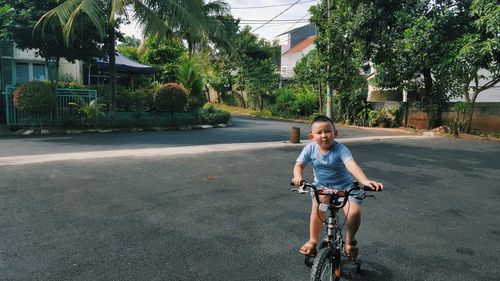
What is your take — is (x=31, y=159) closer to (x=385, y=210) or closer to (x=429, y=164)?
(x=385, y=210)

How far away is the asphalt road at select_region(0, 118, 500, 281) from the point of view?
343cm

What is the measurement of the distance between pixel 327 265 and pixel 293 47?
146 feet

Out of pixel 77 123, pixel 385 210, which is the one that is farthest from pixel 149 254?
pixel 77 123

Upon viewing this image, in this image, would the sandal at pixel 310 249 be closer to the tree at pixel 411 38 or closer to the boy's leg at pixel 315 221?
the boy's leg at pixel 315 221

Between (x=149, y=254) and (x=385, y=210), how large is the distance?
10.9 feet

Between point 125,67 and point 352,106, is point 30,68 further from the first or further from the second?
point 352,106

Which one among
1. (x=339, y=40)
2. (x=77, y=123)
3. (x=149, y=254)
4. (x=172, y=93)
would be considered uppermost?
(x=339, y=40)

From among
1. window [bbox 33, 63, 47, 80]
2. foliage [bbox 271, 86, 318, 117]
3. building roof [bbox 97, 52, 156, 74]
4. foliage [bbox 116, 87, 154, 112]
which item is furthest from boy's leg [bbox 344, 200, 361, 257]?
foliage [bbox 271, 86, 318, 117]

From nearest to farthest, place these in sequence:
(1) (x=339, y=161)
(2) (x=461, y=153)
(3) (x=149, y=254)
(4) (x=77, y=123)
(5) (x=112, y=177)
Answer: (1) (x=339, y=161) < (3) (x=149, y=254) < (5) (x=112, y=177) < (2) (x=461, y=153) < (4) (x=77, y=123)

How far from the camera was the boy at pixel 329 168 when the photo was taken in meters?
3.14

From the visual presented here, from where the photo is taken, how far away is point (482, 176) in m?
7.91

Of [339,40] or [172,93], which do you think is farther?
Result: [339,40]

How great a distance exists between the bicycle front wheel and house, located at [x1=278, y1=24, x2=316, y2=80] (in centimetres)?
4070

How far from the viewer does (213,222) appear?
15.2 feet
